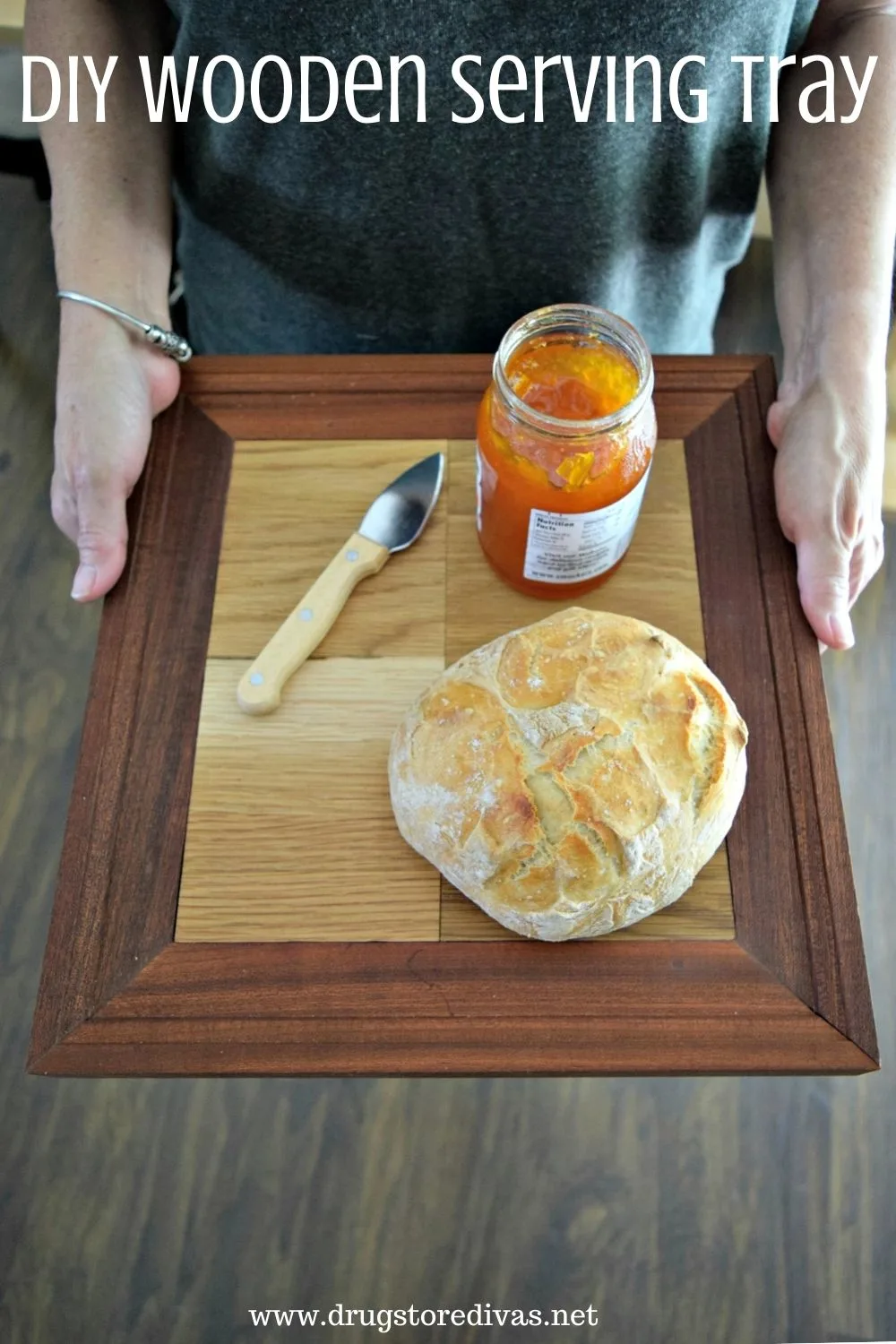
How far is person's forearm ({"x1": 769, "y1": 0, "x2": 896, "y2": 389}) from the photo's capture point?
0.96 metres

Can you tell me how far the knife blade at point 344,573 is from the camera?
90 cm

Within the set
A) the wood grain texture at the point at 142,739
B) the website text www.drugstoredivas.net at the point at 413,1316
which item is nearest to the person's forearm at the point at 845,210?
the wood grain texture at the point at 142,739

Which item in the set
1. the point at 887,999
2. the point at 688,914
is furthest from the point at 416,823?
the point at 887,999

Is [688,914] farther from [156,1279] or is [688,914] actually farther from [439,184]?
[156,1279]

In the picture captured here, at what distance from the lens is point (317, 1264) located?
48.3 inches

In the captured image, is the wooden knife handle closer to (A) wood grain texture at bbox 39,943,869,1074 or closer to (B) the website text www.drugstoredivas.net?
(A) wood grain texture at bbox 39,943,869,1074

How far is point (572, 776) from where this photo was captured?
0.75 metres

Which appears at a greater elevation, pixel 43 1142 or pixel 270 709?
pixel 270 709

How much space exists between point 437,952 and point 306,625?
0.30 metres

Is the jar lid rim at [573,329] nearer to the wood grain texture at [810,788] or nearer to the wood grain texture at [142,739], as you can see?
the wood grain texture at [810,788]

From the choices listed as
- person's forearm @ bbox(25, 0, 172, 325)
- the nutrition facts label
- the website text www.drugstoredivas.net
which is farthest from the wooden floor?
person's forearm @ bbox(25, 0, 172, 325)

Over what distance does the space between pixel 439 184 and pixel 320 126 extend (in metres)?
0.11

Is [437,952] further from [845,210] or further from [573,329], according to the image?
[845,210]

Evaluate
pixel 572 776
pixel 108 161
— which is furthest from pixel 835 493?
pixel 108 161
